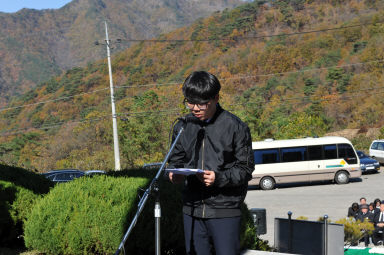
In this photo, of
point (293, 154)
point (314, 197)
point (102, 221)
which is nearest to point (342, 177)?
point (293, 154)

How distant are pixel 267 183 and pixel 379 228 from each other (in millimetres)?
13879

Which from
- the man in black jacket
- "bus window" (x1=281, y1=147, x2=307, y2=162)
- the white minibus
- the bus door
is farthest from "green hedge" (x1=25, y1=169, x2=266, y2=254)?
the bus door

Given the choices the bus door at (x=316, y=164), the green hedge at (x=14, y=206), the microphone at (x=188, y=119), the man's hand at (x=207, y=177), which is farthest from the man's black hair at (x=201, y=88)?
A: the bus door at (x=316, y=164)

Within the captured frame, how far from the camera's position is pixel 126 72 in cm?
11388

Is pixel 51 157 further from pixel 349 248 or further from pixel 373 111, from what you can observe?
pixel 349 248

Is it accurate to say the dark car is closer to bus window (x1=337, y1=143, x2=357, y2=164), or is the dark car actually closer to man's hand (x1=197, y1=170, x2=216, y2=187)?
bus window (x1=337, y1=143, x2=357, y2=164)

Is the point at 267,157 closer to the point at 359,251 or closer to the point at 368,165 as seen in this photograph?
the point at 368,165

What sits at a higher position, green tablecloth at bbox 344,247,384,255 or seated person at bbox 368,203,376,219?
green tablecloth at bbox 344,247,384,255

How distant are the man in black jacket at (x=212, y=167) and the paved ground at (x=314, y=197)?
11583mm

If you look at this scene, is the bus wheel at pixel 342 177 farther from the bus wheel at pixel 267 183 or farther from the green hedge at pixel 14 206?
the green hedge at pixel 14 206

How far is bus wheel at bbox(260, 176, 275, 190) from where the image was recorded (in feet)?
86.7

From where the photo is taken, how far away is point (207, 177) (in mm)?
3150

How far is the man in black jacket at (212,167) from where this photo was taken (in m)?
3.31

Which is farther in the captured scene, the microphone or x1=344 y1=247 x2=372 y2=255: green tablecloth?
x1=344 y1=247 x2=372 y2=255: green tablecloth
